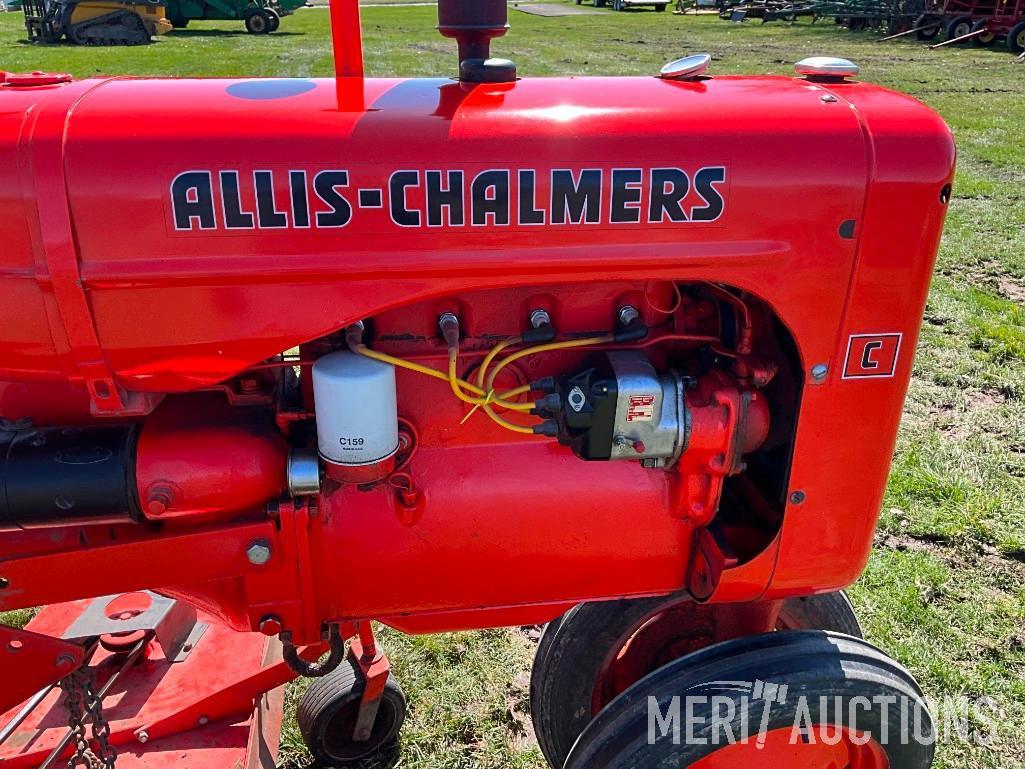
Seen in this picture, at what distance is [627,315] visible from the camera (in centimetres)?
170

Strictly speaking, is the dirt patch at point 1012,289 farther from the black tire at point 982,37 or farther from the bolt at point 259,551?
the black tire at point 982,37

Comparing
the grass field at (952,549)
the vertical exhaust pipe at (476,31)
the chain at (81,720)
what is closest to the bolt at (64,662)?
the chain at (81,720)

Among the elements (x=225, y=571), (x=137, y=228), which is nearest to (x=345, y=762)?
(x=225, y=571)

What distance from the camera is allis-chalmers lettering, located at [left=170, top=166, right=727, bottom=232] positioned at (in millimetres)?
1401

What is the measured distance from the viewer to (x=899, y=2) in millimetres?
19984

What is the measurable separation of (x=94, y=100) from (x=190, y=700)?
5.03 ft

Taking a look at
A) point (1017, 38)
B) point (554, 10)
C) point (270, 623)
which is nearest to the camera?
point (270, 623)

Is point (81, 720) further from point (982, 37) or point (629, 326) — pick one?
point (982, 37)

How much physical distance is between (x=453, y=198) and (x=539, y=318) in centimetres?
32

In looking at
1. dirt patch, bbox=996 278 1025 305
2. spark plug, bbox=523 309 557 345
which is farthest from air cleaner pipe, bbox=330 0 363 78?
dirt patch, bbox=996 278 1025 305

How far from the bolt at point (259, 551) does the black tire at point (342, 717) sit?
0.74 metres

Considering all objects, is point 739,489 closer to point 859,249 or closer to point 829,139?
point 859,249

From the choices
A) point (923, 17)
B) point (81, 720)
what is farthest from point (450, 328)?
point (923, 17)

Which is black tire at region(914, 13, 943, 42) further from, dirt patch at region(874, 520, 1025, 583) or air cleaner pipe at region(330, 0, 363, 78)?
air cleaner pipe at region(330, 0, 363, 78)
